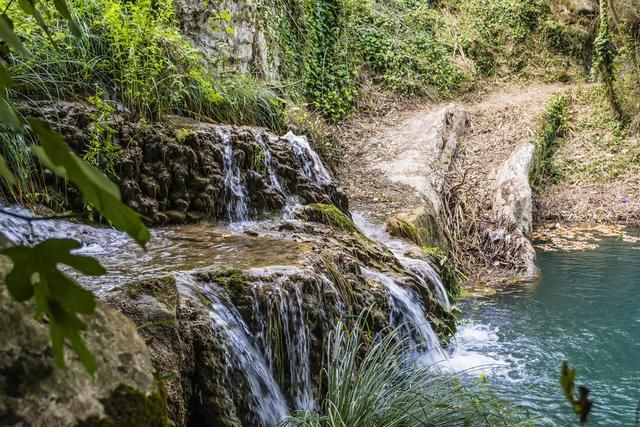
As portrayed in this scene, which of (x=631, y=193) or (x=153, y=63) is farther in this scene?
(x=631, y=193)

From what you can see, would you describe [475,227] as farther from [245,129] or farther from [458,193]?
[245,129]

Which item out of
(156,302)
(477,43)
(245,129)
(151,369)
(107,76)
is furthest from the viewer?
(477,43)

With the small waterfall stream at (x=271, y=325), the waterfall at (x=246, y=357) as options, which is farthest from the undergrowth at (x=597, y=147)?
the waterfall at (x=246, y=357)

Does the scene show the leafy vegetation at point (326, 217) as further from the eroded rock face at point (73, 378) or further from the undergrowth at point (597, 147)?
the undergrowth at point (597, 147)

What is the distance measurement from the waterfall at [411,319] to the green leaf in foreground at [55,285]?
12.2 ft

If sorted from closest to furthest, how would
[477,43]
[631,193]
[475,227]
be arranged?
1. [475,227]
2. [631,193]
3. [477,43]

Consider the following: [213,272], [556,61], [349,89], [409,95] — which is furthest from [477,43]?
[213,272]

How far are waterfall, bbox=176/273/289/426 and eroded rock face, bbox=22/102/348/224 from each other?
1.52 metres

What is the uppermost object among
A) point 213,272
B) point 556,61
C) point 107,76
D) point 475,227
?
point 556,61

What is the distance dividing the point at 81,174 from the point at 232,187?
4.57 m

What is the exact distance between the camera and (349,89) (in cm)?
956

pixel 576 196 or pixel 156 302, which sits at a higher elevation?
pixel 156 302

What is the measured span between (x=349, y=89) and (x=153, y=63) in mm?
5157

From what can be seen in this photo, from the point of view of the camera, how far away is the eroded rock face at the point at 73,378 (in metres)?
0.89
